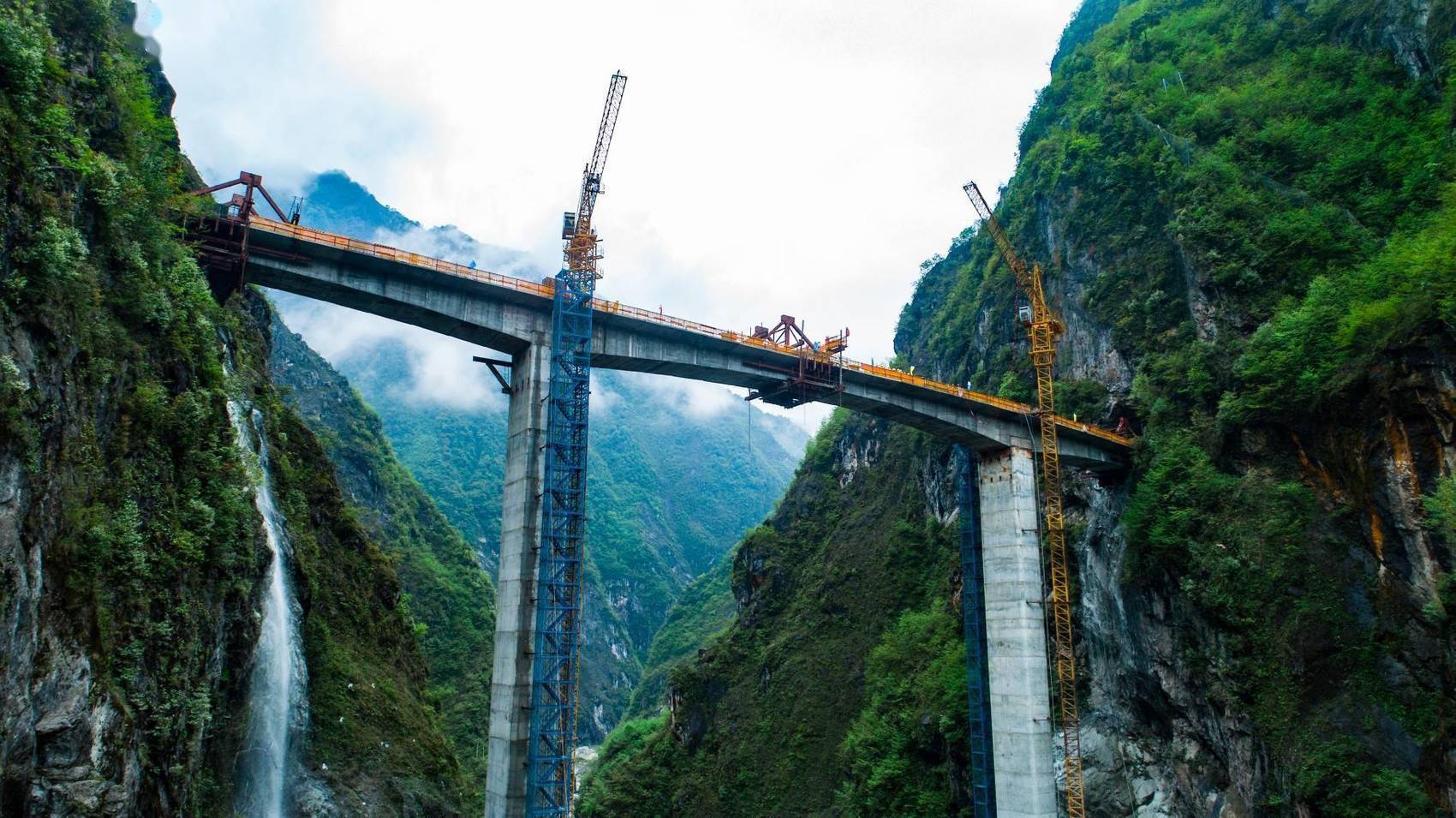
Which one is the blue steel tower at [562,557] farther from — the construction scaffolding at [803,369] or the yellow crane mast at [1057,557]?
the yellow crane mast at [1057,557]

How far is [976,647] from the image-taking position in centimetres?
4416

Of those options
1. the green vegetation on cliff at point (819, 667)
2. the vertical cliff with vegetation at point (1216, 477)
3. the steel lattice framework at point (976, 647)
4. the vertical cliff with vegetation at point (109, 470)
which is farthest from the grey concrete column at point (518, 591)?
the green vegetation on cliff at point (819, 667)

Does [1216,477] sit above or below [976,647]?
above

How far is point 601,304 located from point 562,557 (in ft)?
33.3

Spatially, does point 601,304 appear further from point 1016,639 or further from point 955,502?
point 955,502

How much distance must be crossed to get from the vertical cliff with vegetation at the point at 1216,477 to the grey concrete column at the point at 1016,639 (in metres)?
3.63

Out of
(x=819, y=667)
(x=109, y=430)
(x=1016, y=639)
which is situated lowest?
(x=819, y=667)

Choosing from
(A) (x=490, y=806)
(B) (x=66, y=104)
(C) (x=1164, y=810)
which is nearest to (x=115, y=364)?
(B) (x=66, y=104)

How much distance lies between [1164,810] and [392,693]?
33.0 m

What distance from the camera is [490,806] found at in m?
28.4

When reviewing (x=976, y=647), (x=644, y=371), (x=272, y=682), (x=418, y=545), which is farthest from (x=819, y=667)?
(x=418, y=545)

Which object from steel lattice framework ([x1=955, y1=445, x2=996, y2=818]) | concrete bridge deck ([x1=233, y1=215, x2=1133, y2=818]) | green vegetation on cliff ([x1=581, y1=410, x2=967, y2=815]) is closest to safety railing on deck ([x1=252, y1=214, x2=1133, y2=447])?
concrete bridge deck ([x1=233, y1=215, x2=1133, y2=818])

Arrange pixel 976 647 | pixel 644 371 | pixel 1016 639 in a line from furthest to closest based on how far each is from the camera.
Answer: pixel 976 647 → pixel 1016 639 → pixel 644 371

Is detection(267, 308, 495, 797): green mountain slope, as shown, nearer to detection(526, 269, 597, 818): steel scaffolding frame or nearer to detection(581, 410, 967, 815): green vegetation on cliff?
detection(581, 410, 967, 815): green vegetation on cliff
